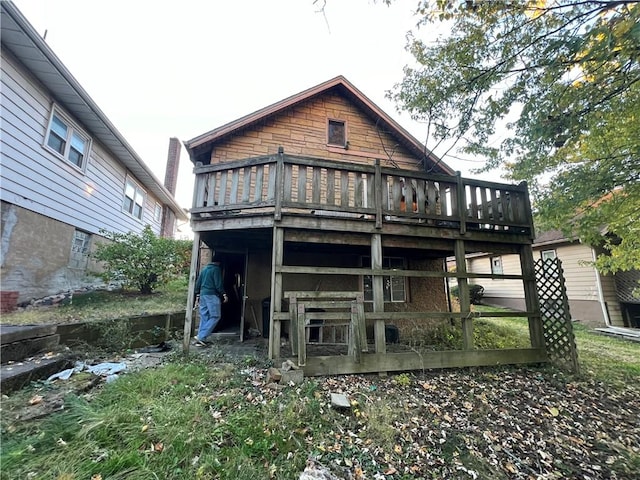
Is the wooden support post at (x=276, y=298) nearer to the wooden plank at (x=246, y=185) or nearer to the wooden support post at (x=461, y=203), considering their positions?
the wooden plank at (x=246, y=185)

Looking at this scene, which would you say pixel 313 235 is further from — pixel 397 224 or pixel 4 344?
pixel 4 344

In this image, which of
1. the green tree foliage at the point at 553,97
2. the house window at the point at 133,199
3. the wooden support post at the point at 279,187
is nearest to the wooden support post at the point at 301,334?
the wooden support post at the point at 279,187

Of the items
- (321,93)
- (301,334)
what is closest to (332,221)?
(301,334)

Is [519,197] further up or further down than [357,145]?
further down

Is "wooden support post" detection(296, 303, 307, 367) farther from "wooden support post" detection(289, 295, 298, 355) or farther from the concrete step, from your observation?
the concrete step

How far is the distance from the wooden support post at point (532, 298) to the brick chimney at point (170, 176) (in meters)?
18.0

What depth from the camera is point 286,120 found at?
9008 mm

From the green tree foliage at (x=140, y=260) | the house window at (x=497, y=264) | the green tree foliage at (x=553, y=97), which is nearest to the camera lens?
the green tree foliage at (x=553, y=97)

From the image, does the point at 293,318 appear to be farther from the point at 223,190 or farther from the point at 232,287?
the point at 232,287

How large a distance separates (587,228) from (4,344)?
10238 mm

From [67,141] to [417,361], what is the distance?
11.0 meters

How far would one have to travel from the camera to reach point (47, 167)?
7.13 m

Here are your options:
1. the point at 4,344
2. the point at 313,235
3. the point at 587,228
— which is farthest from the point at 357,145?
the point at 4,344

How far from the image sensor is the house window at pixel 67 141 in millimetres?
7402
